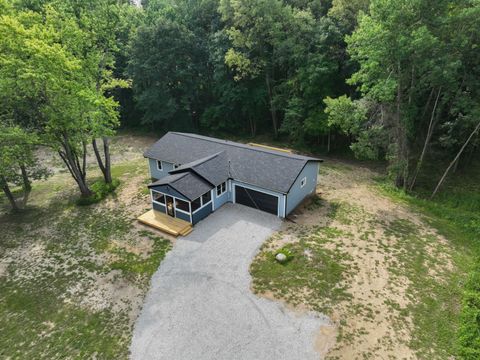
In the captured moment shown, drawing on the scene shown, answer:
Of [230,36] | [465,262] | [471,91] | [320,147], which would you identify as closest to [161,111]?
[230,36]

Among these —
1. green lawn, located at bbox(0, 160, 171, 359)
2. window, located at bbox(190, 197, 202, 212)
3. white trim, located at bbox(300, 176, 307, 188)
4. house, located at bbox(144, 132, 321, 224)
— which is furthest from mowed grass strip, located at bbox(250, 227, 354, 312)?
green lawn, located at bbox(0, 160, 171, 359)

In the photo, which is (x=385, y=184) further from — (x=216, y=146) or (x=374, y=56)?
(x=216, y=146)

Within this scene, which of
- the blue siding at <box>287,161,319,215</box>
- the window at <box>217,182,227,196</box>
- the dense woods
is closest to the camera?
the dense woods

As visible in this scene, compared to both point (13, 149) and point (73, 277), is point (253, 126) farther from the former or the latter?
point (73, 277)

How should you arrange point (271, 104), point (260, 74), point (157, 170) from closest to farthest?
point (157, 170) < point (271, 104) < point (260, 74)

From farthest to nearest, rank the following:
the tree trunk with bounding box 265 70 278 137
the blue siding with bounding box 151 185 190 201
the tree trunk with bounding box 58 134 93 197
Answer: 1. the tree trunk with bounding box 265 70 278 137
2. the tree trunk with bounding box 58 134 93 197
3. the blue siding with bounding box 151 185 190 201

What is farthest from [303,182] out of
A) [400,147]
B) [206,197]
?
[400,147]

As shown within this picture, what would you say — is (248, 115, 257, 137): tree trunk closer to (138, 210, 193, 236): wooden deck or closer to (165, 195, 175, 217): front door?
(165, 195, 175, 217): front door
